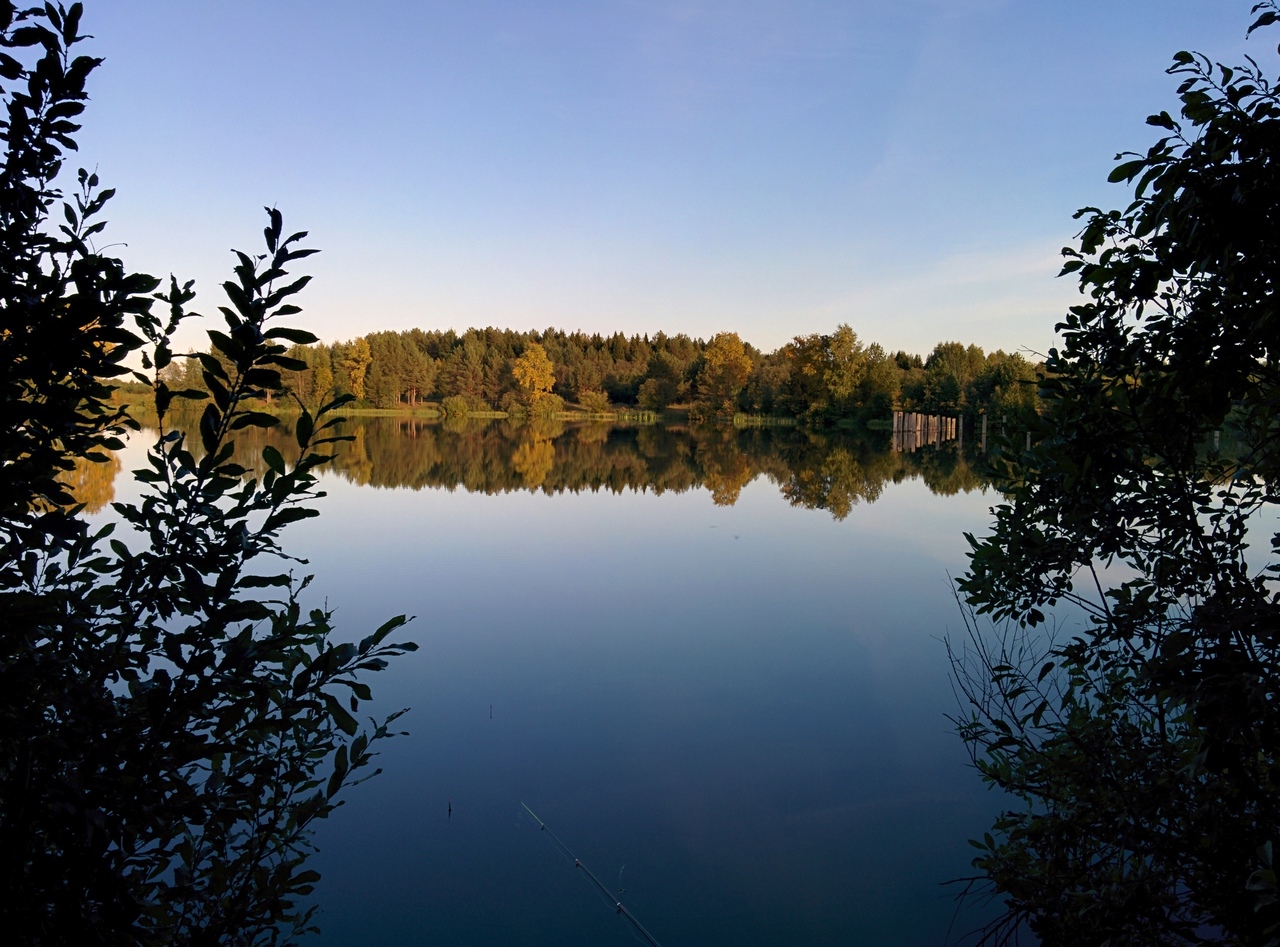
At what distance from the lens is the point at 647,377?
225ft

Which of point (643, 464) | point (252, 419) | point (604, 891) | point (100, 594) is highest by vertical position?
point (252, 419)

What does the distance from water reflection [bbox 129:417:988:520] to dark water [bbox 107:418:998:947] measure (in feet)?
17.6

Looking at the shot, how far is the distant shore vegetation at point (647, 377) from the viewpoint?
156 ft

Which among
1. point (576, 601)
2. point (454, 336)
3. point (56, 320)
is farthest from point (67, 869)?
point (454, 336)

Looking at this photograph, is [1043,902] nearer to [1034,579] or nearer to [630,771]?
[1034,579]

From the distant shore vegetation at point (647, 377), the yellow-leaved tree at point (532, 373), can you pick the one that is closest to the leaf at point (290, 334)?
the distant shore vegetation at point (647, 377)

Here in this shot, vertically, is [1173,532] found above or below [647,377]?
below

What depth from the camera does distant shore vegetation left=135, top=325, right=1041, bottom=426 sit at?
4766cm

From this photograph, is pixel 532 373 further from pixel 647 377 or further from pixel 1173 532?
pixel 1173 532

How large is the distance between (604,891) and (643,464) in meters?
21.1

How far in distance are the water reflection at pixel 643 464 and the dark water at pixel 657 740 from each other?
5.37m

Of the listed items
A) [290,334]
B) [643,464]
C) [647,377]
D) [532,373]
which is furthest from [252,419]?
[647,377]

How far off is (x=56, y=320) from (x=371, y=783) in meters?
4.37

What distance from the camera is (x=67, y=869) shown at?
4.25 ft
